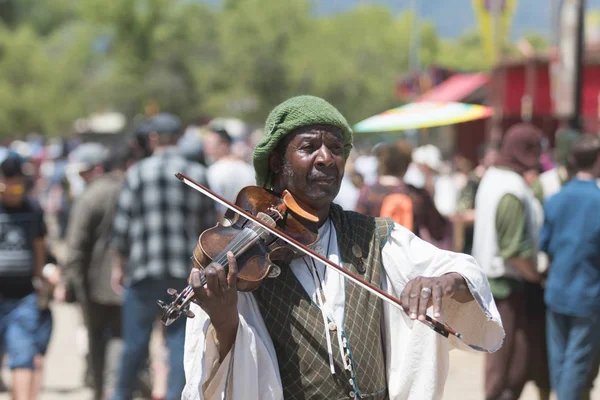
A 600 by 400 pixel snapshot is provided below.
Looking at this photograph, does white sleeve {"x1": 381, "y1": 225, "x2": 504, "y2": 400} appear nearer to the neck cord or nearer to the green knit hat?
the neck cord

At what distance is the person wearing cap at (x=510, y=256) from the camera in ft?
19.8

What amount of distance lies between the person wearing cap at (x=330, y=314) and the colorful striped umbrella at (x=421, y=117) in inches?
240

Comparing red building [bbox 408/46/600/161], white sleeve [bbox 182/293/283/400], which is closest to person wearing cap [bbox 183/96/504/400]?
white sleeve [bbox 182/293/283/400]

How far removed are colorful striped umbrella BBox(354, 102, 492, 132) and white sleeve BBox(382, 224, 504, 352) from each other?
6099mm

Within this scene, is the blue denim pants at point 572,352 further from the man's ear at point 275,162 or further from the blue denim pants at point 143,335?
the man's ear at point 275,162

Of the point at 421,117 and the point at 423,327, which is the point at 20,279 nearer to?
the point at 423,327

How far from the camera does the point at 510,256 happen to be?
594cm

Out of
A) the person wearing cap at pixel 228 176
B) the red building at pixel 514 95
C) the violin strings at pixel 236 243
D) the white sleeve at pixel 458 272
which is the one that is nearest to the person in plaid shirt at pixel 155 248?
the person wearing cap at pixel 228 176

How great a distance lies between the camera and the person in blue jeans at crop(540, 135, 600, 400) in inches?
226

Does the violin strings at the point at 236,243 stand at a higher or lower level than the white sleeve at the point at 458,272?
higher

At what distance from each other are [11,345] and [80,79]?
2001 inches

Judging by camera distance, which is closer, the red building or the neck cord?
the neck cord

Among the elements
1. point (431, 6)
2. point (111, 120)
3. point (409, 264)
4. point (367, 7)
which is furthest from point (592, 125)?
point (367, 7)

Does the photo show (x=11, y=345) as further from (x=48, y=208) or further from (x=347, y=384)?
(x=48, y=208)
